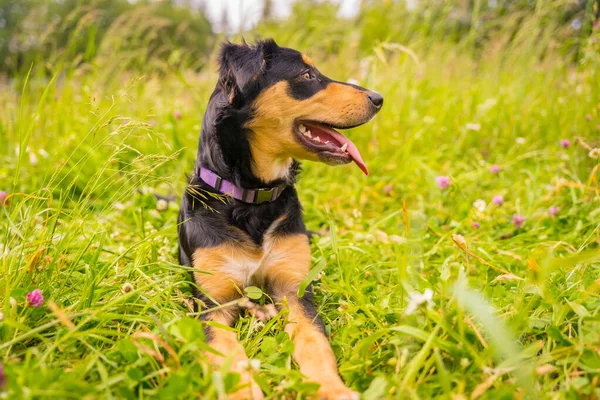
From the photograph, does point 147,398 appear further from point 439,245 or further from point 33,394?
point 439,245

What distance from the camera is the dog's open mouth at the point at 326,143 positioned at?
2537mm

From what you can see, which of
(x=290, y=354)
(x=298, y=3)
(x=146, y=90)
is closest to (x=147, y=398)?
(x=290, y=354)

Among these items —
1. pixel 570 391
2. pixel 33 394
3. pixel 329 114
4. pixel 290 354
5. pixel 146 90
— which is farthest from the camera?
pixel 146 90

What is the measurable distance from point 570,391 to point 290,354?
3.39 feet

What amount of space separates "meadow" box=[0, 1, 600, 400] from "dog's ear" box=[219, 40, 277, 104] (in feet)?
1.64

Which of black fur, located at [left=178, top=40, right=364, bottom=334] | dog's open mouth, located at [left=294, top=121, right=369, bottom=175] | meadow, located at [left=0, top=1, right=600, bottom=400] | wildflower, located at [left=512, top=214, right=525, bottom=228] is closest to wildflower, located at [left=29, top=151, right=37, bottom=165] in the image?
meadow, located at [left=0, top=1, right=600, bottom=400]

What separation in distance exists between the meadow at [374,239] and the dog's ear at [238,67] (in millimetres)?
501

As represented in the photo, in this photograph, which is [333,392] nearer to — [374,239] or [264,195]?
[264,195]

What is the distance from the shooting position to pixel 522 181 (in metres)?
4.21

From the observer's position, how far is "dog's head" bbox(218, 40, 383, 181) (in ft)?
8.16

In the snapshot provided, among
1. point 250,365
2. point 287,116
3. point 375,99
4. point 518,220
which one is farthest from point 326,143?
point 518,220

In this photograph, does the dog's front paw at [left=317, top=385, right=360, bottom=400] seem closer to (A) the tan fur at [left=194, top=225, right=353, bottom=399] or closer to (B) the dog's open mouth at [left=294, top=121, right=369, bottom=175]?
Answer: (A) the tan fur at [left=194, top=225, right=353, bottom=399]

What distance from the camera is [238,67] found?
2422 mm

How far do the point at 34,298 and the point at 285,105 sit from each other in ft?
5.10
